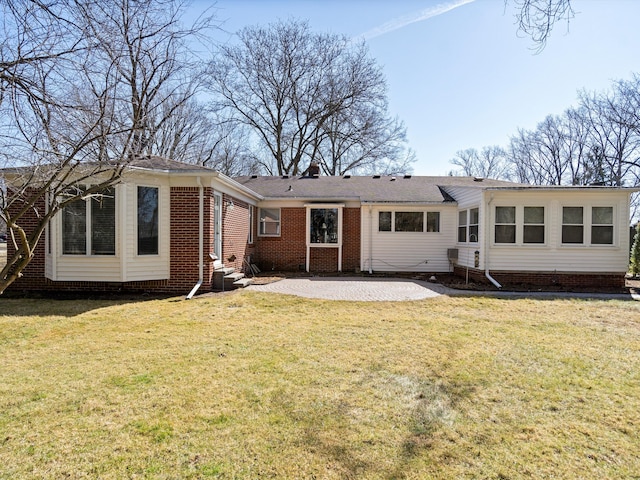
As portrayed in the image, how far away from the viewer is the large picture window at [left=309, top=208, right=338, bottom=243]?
14086 millimetres

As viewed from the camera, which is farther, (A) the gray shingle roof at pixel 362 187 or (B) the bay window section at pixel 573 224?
(A) the gray shingle roof at pixel 362 187

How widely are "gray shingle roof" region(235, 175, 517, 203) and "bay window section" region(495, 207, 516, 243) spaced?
1.90m

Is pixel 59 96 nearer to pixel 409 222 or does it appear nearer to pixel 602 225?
pixel 409 222

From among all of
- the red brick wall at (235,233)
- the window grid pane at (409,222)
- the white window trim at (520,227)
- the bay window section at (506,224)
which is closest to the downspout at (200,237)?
the red brick wall at (235,233)

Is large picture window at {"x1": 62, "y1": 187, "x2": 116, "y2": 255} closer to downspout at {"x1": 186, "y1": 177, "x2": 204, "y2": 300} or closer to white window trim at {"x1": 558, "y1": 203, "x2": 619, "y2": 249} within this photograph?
downspout at {"x1": 186, "y1": 177, "x2": 204, "y2": 300}

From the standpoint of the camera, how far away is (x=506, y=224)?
36.8 ft

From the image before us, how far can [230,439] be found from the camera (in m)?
2.78

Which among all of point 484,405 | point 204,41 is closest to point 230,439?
point 484,405

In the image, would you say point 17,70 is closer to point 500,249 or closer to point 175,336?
point 175,336

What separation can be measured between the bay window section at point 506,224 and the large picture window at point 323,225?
5.66 metres

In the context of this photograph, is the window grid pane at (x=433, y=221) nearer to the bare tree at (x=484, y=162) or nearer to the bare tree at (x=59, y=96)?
the bare tree at (x=59, y=96)

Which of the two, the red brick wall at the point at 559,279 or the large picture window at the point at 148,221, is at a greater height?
the large picture window at the point at 148,221

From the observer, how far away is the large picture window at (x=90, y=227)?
856 centimetres

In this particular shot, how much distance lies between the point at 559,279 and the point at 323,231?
797 cm
